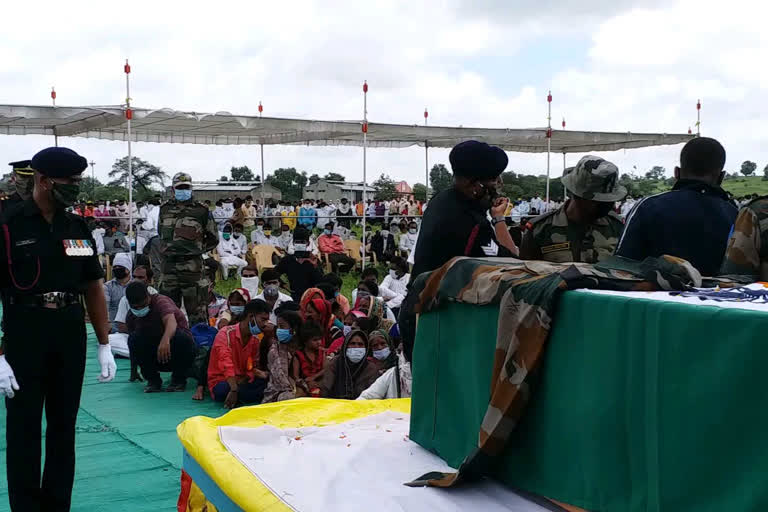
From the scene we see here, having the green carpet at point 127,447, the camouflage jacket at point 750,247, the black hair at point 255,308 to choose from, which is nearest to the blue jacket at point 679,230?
the camouflage jacket at point 750,247

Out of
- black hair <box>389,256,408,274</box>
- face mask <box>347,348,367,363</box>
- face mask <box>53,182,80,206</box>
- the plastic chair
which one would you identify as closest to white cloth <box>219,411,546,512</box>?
face mask <box>53,182,80,206</box>

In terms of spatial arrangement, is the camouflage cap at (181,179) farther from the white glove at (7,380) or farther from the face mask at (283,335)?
the white glove at (7,380)

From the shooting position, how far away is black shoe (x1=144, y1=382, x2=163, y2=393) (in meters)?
6.80

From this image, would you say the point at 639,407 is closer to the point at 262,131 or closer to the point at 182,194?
the point at 182,194

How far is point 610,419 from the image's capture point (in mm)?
1698

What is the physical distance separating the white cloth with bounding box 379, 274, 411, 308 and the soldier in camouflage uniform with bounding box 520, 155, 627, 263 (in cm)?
614

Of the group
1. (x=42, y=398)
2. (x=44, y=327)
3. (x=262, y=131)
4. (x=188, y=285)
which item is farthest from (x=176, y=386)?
(x=262, y=131)

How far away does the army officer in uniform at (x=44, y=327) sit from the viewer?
3260 mm

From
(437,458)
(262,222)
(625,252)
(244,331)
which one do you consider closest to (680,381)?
(437,458)

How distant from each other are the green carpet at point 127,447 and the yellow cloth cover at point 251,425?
106 cm

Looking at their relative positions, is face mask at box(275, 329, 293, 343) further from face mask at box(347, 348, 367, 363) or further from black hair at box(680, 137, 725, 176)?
black hair at box(680, 137, 725, 176)

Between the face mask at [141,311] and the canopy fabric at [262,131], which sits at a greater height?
the canopy fabric at [262,131]

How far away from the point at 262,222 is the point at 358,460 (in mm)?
14259

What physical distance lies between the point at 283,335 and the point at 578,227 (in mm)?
3529
